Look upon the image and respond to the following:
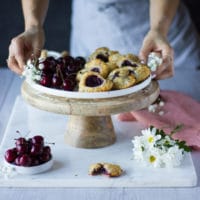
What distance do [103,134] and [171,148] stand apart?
0.20 m

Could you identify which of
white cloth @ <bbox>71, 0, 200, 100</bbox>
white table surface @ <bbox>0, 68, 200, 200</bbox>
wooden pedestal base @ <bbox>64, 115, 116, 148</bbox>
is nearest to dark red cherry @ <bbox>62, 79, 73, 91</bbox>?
wooden pedestal base @ <bbox>64, 115, 116, 148</bbox>

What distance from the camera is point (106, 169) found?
3.95 feet

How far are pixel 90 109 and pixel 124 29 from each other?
75cm

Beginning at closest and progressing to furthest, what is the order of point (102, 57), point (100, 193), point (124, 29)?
point (100, 193), point (102, 57), point (124, 29)

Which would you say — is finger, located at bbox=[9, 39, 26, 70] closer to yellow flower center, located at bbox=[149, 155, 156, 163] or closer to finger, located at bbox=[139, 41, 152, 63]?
finger, located at bbox=[139, 41, 152, 63]

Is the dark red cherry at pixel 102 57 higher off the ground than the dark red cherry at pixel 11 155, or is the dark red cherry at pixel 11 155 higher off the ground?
the dark red cherry at pixel 102 57

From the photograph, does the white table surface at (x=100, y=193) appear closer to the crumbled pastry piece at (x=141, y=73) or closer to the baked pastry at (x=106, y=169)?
the baked pastry at (x=106, y=169)

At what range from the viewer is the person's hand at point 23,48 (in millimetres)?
1423

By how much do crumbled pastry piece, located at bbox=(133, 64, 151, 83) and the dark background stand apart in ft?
3.45

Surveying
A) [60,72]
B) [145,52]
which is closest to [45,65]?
[60,72]

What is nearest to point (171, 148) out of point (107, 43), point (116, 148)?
point (116, 148)

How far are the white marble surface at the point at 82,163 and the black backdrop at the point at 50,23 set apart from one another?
915 mm

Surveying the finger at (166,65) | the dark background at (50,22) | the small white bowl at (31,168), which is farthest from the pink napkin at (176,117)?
the dark background at (50,22)

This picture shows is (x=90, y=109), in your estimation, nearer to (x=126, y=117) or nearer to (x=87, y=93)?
(x=87, y=93)
